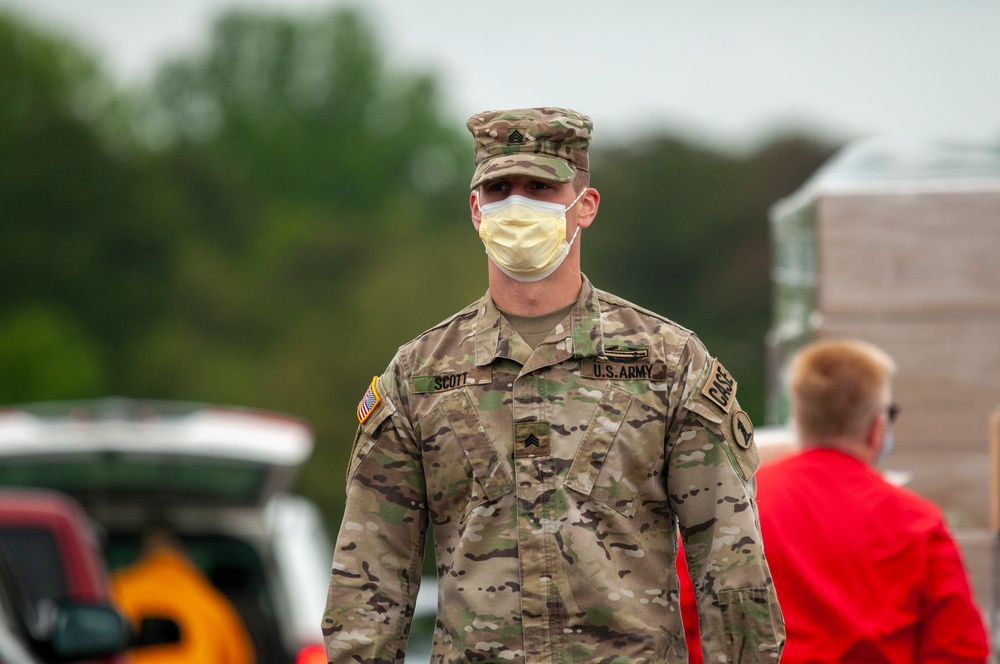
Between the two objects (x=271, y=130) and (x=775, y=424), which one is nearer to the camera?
(x=775, y=424)

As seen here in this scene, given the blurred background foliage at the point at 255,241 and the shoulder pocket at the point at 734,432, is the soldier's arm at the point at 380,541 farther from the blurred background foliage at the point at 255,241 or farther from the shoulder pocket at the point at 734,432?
the blurred background foliage at the point at 255,241

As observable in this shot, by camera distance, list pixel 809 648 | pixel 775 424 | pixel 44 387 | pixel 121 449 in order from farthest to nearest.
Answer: pixel 44 387 < pixel 121 449 < pixel 775 424 < pixel 809 648

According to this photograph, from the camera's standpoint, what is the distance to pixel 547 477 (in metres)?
3.04

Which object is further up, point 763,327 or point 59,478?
point 59,478

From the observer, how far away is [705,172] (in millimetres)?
45875

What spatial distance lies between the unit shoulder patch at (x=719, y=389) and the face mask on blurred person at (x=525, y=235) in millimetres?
374

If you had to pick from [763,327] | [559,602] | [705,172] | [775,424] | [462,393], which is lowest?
[763,327]

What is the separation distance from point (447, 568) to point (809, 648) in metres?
1.31

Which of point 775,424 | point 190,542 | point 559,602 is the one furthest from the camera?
point 190,542

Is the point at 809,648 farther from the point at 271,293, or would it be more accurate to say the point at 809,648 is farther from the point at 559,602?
the point at 271,293

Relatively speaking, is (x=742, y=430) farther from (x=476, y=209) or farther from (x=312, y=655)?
(x=312, y=655)

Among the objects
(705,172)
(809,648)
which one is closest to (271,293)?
(705,172)

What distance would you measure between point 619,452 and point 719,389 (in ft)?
0.80

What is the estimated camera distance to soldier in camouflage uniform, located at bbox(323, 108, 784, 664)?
3.00 metres
